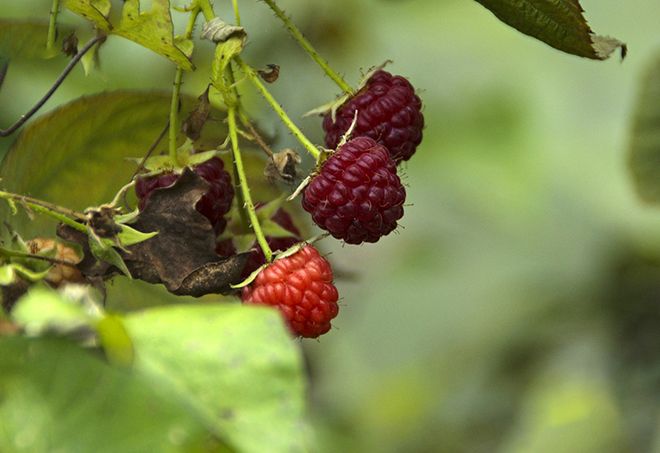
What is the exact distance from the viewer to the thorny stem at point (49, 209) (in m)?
0.81

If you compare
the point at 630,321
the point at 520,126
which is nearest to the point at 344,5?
the point at 520,126

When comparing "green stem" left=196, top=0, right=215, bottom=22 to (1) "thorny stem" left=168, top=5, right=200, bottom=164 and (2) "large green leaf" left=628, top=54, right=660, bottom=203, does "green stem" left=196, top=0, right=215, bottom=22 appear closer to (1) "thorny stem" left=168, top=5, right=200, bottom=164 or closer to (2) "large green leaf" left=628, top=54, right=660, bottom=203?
(1) "thorny stem" left=168, top=5, right=200, bottom=164

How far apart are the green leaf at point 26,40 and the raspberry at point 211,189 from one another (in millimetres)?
160

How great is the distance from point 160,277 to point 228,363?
307 millimetres

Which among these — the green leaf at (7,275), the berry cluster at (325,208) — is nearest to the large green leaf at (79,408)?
the green leaf at (7,275)

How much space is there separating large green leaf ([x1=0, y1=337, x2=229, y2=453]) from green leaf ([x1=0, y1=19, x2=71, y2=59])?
0.50 metres

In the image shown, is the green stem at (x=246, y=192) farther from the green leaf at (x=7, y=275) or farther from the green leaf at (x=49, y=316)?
the green leaf at (x=49, y=316)

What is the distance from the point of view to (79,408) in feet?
1.80

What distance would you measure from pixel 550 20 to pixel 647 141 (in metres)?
0.69

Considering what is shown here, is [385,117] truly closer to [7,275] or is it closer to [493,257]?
[7,275]

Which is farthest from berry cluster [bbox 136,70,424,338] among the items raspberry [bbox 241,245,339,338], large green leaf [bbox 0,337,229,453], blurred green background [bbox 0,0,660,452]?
blurred green background [bbox 0,0,660,452]

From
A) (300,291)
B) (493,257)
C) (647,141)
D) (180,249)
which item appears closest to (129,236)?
(180,249)

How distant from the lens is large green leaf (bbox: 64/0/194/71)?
85 cm

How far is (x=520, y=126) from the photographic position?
7.66 ft
